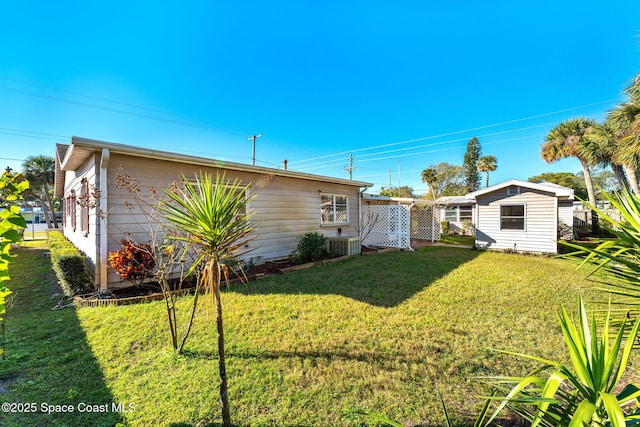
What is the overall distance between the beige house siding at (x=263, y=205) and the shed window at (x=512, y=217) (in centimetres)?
683

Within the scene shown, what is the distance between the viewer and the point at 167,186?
631 centimetres

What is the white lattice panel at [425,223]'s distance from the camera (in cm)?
1543

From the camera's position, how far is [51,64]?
35.4ft

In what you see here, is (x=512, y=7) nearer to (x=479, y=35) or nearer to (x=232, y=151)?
(x=479, y=35)

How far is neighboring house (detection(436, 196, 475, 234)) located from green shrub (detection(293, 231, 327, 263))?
1276cm

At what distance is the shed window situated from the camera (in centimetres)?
1150

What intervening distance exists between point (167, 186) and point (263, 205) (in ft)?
9.15

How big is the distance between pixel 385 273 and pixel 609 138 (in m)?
12.4

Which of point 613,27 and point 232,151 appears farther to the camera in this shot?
point 232,151

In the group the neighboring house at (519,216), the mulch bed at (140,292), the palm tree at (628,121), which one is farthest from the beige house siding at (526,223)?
the mulch bed at (140,292)

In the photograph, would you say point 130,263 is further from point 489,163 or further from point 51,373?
point 489,163

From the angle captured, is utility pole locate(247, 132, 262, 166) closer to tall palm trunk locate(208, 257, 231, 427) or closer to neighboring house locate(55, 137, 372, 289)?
neighboring house locate(55, 137, 372, 289)

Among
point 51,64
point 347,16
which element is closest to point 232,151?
point 51,64

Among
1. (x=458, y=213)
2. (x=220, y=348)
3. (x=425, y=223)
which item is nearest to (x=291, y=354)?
(x=220, y=348)
